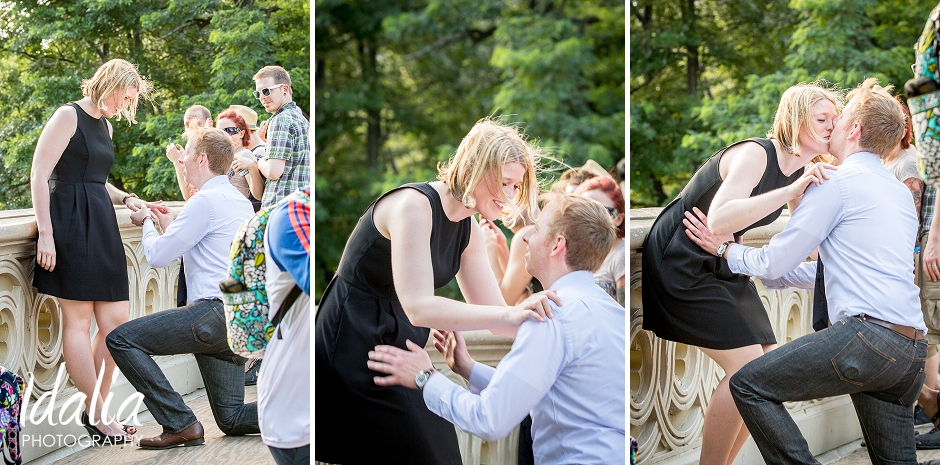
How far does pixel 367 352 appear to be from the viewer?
9.99 feet

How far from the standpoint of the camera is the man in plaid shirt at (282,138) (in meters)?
3.21

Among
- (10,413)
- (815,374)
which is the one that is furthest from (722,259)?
(10,413)

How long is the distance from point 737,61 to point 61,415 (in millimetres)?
4157

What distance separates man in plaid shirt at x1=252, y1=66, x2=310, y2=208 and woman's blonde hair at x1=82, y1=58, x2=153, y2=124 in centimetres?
38

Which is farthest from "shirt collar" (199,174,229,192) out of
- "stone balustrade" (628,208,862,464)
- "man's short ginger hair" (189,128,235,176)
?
"stone balustrade" (628,208,862,464)

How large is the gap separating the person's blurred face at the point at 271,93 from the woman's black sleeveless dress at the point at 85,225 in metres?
0.53

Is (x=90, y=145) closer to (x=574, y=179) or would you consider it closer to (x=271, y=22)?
(x=271, y=22)

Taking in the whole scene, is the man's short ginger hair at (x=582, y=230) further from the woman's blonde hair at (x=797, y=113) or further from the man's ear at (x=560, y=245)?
the woman's blonde hair at (x=797, y=113)

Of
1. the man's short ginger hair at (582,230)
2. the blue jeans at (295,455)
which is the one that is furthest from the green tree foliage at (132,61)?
the man's short ginger hair at (582,230)

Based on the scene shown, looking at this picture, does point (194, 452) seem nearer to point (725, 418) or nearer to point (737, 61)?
point (725, 418)

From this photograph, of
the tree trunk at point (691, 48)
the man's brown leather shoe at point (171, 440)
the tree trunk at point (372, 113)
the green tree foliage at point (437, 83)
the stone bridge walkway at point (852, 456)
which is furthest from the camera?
the tree trunk at point (372, 113)

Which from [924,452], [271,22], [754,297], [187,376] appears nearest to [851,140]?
[754,297]

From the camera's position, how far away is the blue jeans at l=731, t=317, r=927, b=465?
9.84 feet

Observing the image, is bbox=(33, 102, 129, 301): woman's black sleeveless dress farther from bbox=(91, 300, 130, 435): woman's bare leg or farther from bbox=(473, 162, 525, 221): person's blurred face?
bbox=(473, 162, 525, 221): person's blurred face
